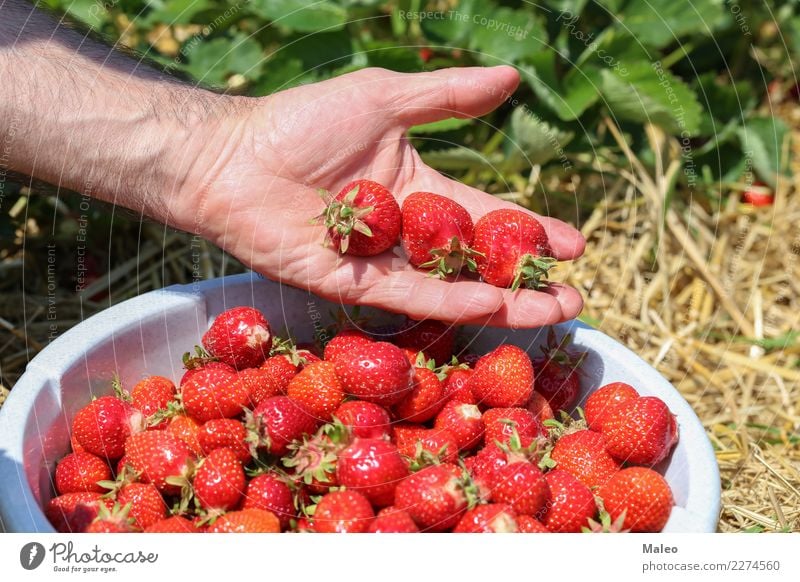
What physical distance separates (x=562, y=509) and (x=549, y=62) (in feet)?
6.82

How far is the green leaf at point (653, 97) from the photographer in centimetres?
317

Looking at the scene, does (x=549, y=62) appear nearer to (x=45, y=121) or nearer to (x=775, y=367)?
(x=775, y=367)

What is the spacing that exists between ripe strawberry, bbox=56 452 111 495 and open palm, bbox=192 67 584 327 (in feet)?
2.11

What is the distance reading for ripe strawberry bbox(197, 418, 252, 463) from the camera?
174cm

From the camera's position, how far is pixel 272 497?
166cm

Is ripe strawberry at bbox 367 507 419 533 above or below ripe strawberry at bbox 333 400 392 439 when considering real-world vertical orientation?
below

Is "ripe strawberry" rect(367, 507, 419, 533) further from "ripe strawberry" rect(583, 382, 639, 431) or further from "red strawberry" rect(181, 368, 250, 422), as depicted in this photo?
"ripe strawberry" rect(583, 382, 639, 431)

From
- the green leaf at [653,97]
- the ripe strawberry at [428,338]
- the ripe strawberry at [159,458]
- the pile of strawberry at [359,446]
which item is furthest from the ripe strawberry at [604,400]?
the green leaf at [653,97]

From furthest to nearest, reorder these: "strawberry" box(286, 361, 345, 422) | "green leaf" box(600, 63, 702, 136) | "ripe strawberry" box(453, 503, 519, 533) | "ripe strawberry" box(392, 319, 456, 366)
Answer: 1. "green leaf" box(600, 63, 702, 136)
2. "ripe strawberry" box(392, 319, 456, 366)
3. "strawberry" box(286, 361, 345, 422)
4. "ripe strawberry" box(453, 503, 519, 533)

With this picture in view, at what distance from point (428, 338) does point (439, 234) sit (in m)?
0.26

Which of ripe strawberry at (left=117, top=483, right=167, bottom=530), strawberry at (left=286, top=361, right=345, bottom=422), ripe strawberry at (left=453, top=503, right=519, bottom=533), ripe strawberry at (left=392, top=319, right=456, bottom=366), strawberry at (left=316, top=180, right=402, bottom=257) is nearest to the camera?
ripe strawberry at (left=453, top=503, right=519, bottom=533)

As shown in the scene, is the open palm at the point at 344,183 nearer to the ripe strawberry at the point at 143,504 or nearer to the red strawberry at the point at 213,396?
the red strawberry at the point at 213,396

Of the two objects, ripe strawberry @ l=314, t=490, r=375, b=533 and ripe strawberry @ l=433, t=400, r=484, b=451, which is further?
ripe strawberry @ l=433, t=400, r=484, b=451

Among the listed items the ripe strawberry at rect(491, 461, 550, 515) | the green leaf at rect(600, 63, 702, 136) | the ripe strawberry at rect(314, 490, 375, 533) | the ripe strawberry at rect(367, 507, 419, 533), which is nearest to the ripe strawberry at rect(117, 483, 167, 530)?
the ripe strawberry at rect(314, 490, 375, 533)
